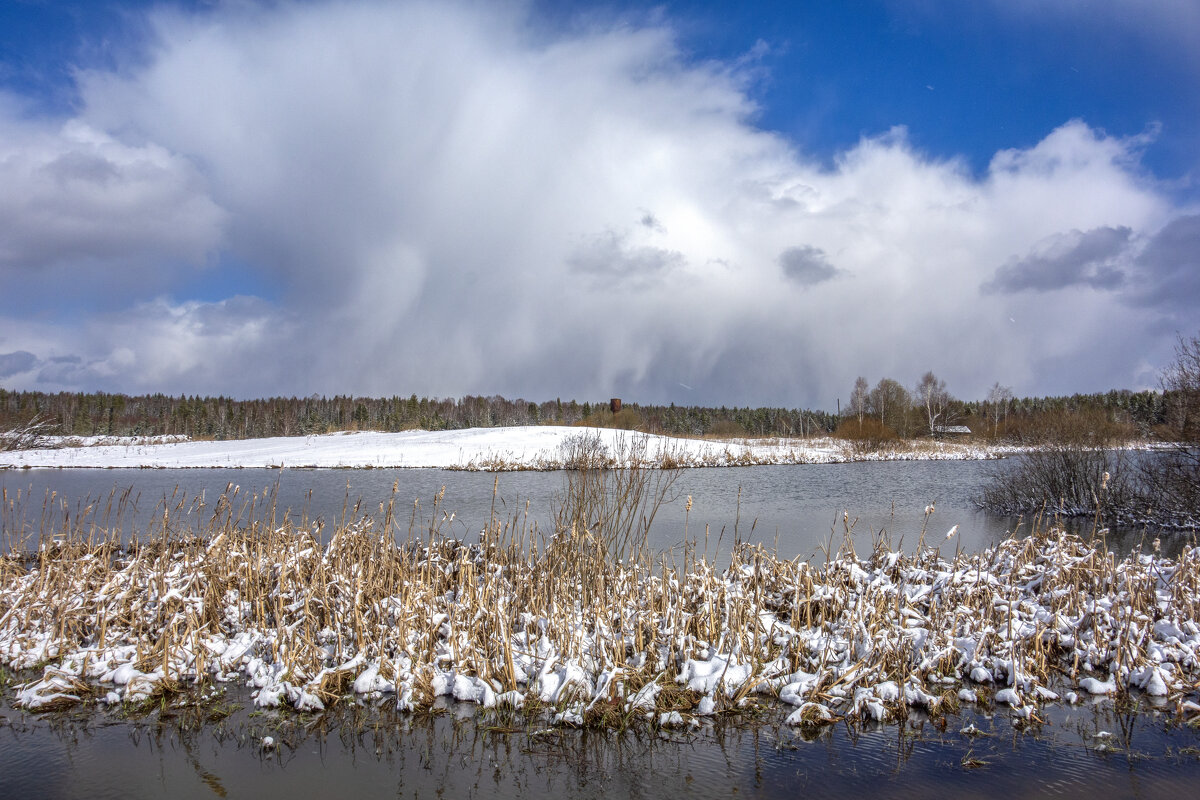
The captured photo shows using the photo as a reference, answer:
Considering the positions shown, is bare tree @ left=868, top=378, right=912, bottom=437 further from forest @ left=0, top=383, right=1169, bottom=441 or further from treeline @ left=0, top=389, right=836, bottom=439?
treeline @ left=0, top=389, right=836, bottom=439

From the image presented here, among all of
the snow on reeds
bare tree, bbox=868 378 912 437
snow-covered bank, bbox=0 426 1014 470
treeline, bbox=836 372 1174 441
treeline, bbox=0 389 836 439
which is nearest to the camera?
the snow on reeds

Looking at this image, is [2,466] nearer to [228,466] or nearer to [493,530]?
[228,466]

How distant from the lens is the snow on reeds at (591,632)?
534cm

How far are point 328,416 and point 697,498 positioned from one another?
97798 mm

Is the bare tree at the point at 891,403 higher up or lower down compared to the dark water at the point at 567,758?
higher up

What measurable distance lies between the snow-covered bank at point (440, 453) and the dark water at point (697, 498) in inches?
116

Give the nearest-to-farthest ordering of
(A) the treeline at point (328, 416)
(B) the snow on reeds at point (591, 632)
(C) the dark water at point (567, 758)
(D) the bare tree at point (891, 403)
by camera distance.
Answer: (C) the dark water at point (567, 758)
(B) the snow on reeds at point (591, 632)
(D) the bare tree at point (891, 403)
(A) the treeline at point (328, 416)

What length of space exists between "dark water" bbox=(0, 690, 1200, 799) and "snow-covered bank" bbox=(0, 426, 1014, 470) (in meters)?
25.7

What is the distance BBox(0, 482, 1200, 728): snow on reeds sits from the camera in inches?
210

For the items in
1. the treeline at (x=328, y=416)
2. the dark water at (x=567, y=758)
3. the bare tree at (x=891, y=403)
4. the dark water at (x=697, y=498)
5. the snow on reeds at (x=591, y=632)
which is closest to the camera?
the dark water at (x=567, y=758)

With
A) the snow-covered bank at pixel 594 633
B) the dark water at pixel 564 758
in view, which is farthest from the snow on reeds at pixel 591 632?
the dark water at pixel 564 758

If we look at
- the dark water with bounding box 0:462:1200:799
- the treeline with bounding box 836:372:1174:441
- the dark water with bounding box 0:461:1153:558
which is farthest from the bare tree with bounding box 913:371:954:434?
the dark water with bounding box 0:462:1200:799

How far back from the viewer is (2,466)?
112 ft

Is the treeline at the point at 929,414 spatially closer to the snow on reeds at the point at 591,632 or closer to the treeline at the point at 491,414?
the treeline at the point at 491,414
